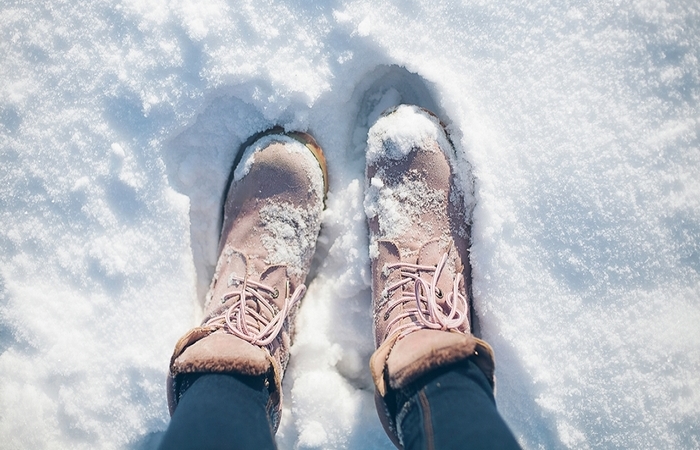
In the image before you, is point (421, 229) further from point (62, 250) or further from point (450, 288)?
point (62, 250)

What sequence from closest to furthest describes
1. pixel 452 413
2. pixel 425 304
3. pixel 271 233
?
pixel 452 413 → pixel 425 304 → pixel 271 233

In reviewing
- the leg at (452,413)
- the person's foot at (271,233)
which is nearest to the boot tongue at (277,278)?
the person's foot at (271,233)

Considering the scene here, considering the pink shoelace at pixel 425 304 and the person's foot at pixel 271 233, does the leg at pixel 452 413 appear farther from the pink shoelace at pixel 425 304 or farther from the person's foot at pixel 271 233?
the person's foot at pixel 271 233

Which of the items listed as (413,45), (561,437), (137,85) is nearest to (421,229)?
(413,45)

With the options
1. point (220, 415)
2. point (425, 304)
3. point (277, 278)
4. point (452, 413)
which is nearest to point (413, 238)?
point (425, 304)

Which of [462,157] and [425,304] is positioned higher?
[462,157]

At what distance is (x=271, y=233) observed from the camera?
1.09 m

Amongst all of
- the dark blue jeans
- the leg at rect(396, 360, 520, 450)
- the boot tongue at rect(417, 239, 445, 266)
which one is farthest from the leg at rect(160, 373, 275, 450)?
the boot tongue at rect(417, 239, 445, 266)

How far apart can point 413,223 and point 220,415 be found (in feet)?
1.78

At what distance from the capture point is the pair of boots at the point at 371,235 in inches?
38.8

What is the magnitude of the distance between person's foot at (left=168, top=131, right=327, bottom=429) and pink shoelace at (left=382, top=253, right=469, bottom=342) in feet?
0.71

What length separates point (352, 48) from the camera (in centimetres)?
99

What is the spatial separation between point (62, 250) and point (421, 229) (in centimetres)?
75

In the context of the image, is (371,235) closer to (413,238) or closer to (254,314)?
(413,238)
